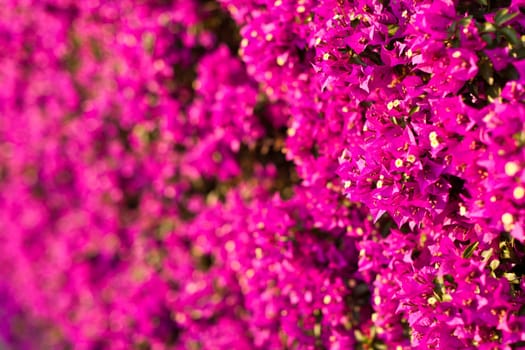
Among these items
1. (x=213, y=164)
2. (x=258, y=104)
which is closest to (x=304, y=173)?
(x=258, y=104)

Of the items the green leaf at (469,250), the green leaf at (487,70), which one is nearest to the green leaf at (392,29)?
the green leaf at (487,70)

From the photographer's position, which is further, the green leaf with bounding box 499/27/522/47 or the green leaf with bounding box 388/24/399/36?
the green leaf with bounding box 388/24/399/36

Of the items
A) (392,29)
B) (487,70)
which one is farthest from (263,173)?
(487,70)

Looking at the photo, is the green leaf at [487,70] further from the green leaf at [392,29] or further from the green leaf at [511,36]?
the green leaf at [392,29]

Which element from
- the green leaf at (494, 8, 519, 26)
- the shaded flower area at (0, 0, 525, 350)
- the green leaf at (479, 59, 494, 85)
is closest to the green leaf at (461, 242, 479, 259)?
the shaded flower area at (0, 0, 525, 350)

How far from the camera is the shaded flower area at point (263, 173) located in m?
1.47

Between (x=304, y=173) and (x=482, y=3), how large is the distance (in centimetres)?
80

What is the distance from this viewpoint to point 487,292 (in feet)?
4.84

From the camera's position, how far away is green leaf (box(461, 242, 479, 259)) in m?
1.55

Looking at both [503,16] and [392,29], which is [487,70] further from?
[392,29]

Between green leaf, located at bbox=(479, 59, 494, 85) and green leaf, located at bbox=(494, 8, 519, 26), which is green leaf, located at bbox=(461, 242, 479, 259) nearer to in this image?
green leaf, located at bbox=(479, 59, 494, 85)

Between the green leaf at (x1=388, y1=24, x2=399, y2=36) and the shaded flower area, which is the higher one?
the green leaf at (x1=388, y1=24, x2=399, y2=36)

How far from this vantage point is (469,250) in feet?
5.11

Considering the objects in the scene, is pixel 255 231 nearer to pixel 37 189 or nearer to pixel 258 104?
pixel 258 104
